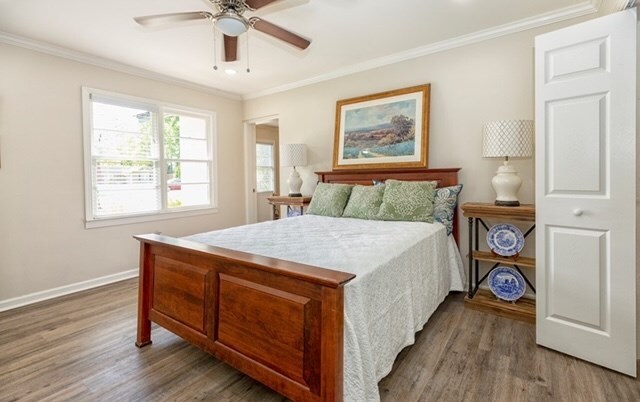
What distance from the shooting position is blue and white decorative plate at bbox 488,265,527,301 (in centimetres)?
259

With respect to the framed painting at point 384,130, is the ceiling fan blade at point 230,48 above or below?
above

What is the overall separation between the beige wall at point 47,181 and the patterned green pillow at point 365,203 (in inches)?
106

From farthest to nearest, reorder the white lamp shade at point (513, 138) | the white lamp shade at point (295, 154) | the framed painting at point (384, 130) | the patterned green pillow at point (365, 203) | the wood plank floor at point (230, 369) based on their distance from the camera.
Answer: the white lamp shade at point (295, 154) < the framed painting at point (384, 130) < the patterned green pillow at point (365, 203) < the white lamp shade at point (513, 138) < the wood plank floor at point (230, 369)

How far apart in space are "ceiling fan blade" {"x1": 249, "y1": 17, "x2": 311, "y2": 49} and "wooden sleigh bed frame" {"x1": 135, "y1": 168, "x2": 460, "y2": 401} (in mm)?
1538

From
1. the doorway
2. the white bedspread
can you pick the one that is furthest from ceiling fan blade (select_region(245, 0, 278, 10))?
the doorway

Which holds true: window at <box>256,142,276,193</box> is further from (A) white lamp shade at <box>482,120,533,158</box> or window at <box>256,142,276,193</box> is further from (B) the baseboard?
(A) white lamp shade at <box>482,120,533,158</box>

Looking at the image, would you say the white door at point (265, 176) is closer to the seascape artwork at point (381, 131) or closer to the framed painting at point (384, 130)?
the framed painting at point (384, 130)

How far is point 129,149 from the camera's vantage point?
3.76 metres

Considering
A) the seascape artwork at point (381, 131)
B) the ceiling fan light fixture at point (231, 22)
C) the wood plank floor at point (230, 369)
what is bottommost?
the wood plank floor at point (230, 369)

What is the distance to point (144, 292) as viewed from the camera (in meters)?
2.16

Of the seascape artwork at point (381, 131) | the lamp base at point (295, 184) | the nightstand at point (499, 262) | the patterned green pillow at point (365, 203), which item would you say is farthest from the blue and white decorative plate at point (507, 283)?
the lamp base at point (295, 184)

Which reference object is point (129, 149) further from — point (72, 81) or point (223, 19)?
point (223, 19)

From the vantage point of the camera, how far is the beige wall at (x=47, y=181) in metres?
2.89

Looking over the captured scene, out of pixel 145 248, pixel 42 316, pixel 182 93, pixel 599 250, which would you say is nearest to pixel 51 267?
pixel 42 316
